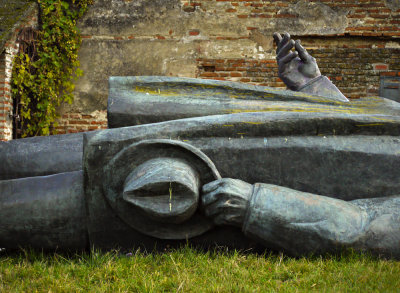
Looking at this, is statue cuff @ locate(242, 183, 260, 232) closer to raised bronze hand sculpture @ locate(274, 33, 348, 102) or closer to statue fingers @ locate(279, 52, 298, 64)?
raised bronze hand sculpture @ locate(274, 33, 348, 102)


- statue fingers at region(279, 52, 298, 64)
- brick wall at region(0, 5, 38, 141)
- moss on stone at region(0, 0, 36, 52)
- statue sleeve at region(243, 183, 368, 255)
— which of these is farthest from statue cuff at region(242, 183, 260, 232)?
brick wall at region(0, 5, 38, 141)

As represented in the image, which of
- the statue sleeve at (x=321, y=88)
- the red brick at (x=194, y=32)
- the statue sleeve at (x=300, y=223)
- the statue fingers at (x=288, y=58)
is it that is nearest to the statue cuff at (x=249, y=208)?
the statue sleeve at (x=300, y=223)

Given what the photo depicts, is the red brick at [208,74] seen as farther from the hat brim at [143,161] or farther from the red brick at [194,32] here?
the hat brim at [143,161]

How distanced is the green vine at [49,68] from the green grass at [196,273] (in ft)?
16.2

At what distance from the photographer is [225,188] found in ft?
6.63

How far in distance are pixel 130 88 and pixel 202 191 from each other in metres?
0.80

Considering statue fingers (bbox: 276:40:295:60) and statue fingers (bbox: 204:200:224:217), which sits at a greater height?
statue fingers (bbox: 276:40:295:60)

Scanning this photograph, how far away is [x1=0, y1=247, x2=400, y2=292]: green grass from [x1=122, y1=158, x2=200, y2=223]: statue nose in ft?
0.68

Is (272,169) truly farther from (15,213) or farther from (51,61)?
(51,61)

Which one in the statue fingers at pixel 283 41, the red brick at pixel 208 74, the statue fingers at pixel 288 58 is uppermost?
the statue fingers at pixel 283 41

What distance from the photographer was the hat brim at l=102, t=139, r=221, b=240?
2.12 metres

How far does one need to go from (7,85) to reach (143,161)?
4.83m

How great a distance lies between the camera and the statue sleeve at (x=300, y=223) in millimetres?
2014

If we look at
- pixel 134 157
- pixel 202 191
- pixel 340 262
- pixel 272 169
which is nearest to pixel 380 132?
pixel 272 169
